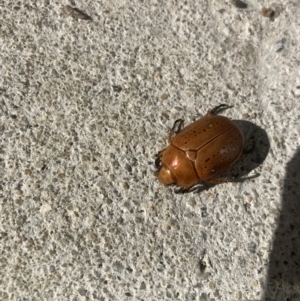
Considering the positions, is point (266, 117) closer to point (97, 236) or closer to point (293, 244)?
point (293, 244)

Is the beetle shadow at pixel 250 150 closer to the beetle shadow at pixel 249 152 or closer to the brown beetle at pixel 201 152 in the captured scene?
the beetle shadow at pixel 249 152

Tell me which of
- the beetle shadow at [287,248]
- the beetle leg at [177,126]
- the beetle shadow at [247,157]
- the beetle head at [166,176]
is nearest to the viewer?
the beetle shadow at [287,248]

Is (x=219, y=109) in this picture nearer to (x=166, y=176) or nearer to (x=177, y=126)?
(x=177, y=126)

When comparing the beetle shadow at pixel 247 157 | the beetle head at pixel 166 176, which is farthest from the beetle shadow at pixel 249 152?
the beetle head at pixel 166 176

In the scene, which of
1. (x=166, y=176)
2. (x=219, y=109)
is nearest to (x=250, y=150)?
(x=219, y=109)

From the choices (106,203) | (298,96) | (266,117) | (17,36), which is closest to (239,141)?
(266,117)

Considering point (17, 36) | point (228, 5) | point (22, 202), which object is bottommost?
point (22, 202)
